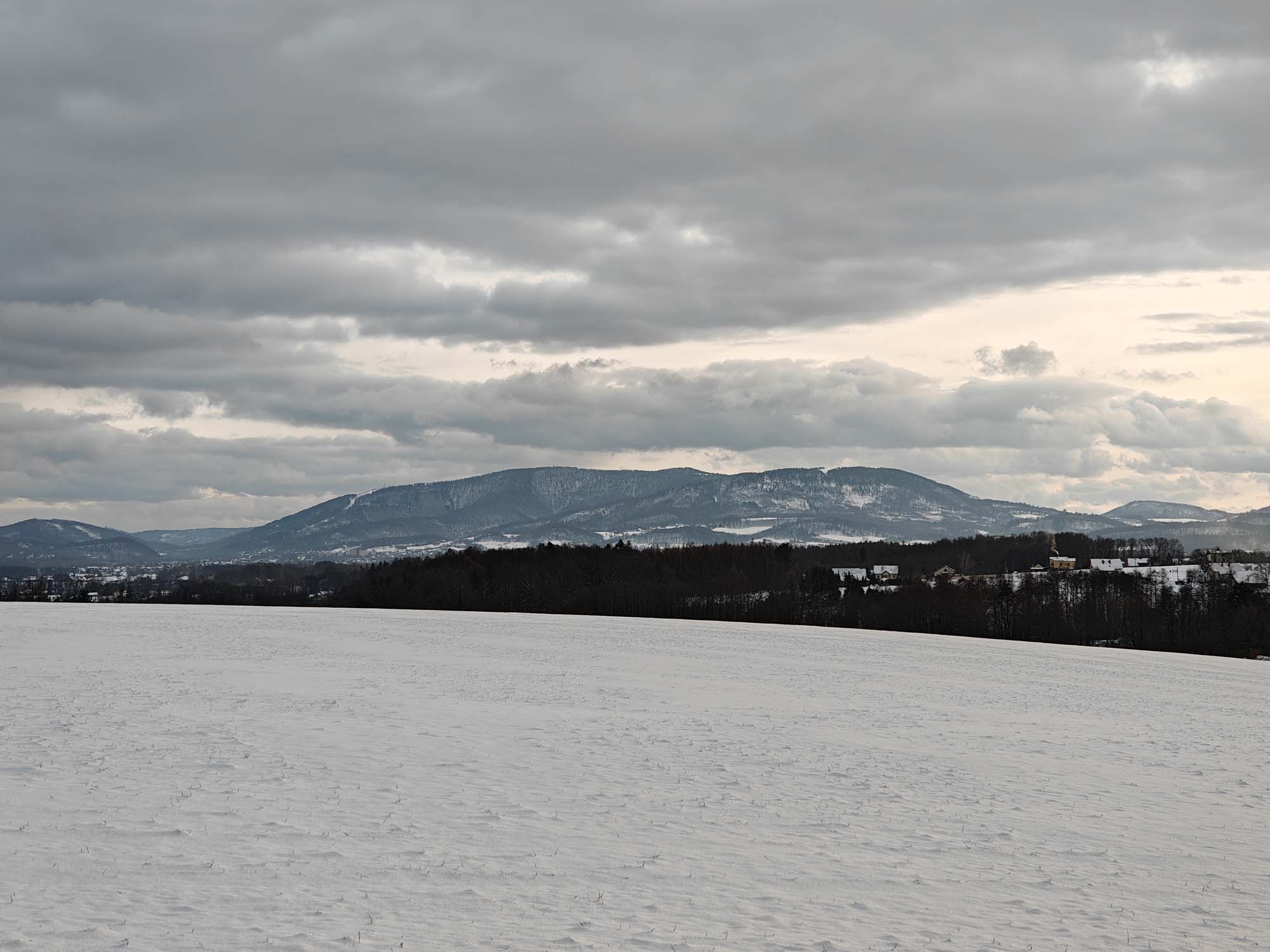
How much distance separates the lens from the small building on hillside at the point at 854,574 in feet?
458

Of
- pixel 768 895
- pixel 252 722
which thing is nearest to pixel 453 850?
pixel 768 895

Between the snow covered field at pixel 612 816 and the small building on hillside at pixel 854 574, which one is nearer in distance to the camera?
the snow covered field at pixel 612 816

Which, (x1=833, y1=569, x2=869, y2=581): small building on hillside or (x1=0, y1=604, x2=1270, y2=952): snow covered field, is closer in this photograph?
(x1=0, y1=604, x2=1270, y2=952): snow covered field

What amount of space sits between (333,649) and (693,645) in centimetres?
2043

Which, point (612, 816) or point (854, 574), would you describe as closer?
point (612, 816)

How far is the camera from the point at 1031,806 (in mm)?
18750

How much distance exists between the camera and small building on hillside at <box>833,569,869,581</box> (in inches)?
5497

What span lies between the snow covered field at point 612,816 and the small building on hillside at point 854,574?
104 m

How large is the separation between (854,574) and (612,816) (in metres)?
142

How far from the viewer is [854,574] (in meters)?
155

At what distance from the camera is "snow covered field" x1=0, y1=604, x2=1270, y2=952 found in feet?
38.8

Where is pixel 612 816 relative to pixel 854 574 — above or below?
below

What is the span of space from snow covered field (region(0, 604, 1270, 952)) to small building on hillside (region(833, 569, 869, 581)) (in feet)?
340

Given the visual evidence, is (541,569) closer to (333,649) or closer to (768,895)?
(333,649)
